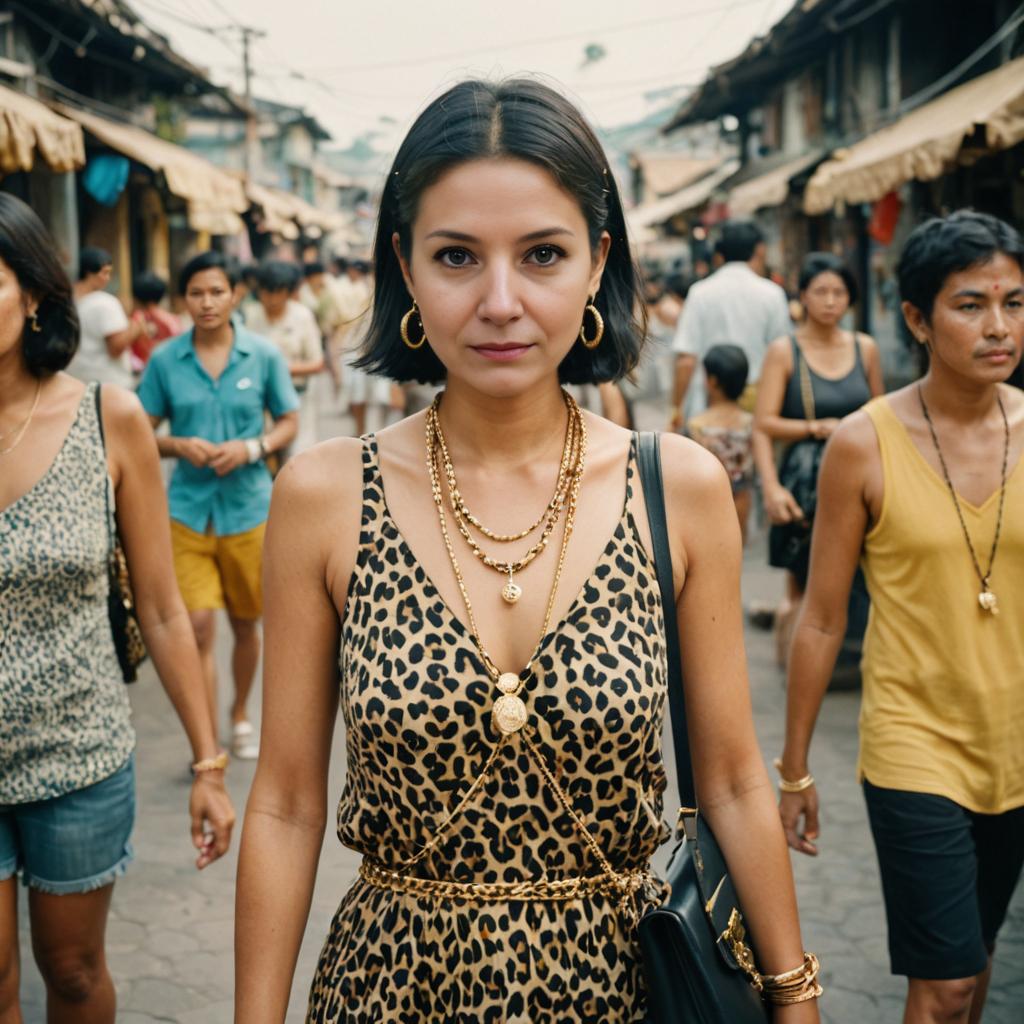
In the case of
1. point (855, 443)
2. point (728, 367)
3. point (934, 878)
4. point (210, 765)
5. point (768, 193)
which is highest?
point (768, 193)

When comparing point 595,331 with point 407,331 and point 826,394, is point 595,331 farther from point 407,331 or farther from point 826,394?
point 826,394

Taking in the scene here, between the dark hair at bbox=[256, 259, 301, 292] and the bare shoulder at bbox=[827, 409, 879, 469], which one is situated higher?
the dark hair at bbox=[256, 259, 301, 292]

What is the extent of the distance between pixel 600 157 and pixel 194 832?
179 cm

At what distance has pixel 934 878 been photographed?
10.1ft

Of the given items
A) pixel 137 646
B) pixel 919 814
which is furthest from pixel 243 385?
pixel 919 814

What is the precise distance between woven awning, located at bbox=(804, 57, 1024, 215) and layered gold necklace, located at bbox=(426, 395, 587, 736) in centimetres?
708

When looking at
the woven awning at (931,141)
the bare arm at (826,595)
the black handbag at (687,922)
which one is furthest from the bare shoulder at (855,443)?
the woven awning at (931,141)

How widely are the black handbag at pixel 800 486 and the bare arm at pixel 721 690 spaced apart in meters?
4.57

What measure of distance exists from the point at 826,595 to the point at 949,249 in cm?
89

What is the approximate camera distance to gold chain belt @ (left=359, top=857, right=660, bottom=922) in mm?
1998

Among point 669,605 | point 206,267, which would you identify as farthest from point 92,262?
point 669,605

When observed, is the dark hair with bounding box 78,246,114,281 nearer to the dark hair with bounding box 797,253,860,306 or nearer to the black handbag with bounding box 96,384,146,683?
the dark hair with bounding box 797,253,860,306

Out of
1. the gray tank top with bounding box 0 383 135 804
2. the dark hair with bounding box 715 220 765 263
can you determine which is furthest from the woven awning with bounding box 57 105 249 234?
the gray tank top with bounding box 0 383 135 804

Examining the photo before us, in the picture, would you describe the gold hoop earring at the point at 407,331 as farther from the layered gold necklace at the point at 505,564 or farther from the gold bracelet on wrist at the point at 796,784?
the gold bracelet on wrist at the point at 796,784
